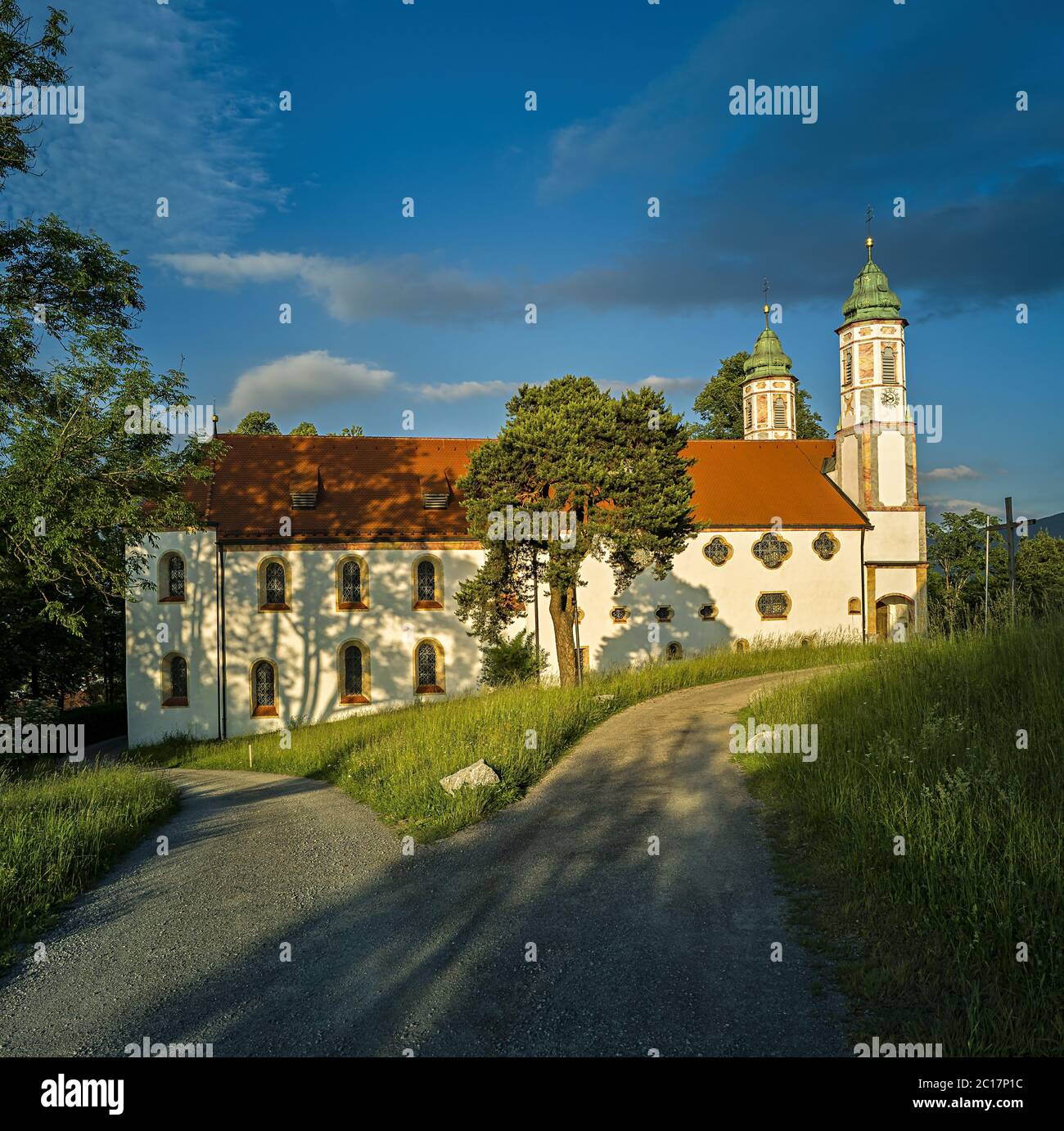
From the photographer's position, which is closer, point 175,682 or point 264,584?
point 175,682

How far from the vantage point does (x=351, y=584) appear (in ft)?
93.3

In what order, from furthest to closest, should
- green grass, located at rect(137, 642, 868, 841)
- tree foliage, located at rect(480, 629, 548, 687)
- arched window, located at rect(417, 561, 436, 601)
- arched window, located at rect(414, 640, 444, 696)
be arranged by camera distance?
arched window, located at rect(417, 561, 436, 601) < arched window, located at rect(414, 640, 444, 696) < tree foliage, located at rect(480, 629, 548, 687) < green grass, located at rect(137, 642, 868, 841)

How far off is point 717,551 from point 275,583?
17639 mm

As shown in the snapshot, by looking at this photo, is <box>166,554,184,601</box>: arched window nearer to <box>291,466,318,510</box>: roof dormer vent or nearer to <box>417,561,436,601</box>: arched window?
<box>291,466,318,510</box>: roof dormer vent

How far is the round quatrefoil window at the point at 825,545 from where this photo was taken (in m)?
31.4

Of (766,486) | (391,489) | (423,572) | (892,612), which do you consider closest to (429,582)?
(423,572)

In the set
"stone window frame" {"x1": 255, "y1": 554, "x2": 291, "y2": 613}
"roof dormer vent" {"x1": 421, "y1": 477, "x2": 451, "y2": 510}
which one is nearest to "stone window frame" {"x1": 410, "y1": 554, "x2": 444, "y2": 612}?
"roof dormer vent" {"x1": 421, "y1": 477, "x2": 451, "y2": 510}

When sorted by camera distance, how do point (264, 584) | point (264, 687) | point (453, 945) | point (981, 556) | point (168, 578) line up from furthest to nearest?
point (981, 556) → point (264, 584) → point (264, 687) → point (168, 578) → point (453, 945)

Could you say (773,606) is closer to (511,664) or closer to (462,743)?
(511,664)

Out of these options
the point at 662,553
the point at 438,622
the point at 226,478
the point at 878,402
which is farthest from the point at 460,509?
the point at 878,402

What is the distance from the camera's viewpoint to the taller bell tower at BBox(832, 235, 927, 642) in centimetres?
3188

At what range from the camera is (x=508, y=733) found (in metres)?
12.6

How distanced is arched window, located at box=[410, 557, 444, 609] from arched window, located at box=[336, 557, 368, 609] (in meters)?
1.96
